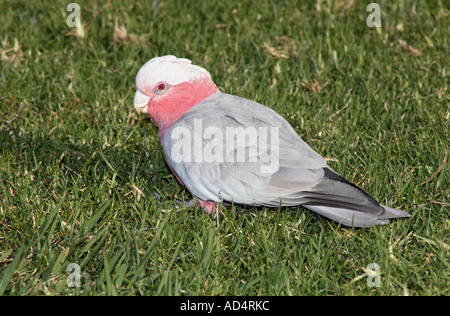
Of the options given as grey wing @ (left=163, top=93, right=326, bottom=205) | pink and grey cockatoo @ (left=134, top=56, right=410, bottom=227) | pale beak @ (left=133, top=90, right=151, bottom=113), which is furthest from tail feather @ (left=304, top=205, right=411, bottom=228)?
pale beak @ (left=133, top=90, right=151, bottom=113)

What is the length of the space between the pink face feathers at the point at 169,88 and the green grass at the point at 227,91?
1.44 ft

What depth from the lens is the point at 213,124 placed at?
118 inches

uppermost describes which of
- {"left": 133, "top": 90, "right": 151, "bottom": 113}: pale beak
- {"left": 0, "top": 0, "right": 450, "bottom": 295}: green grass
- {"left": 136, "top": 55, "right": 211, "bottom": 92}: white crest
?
{"left": 136, "top": 55, "right": 211, "bottom": 92}: white crest

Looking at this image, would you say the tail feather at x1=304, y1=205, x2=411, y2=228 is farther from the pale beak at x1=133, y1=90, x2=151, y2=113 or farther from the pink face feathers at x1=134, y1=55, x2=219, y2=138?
the pale beak at x1=133, y1=90, x2=151, y2=113

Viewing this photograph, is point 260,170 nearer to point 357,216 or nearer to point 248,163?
point 248,163

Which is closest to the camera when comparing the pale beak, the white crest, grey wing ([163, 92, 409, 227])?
grey wing ([163, 92, 409, 227])

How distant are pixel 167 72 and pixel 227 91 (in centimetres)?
107

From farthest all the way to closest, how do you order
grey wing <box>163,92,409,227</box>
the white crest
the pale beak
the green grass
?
the pale beak, the white crest, grey wing <box>163,92,409,227</box>, the green grass

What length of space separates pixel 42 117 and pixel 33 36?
4.54 ft

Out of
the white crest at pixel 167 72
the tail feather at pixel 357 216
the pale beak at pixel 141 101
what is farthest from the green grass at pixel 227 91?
the white crest at pixel 167 72

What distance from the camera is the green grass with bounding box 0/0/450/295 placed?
2670mm

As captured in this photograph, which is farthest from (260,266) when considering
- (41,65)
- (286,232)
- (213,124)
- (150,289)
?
(41,65)

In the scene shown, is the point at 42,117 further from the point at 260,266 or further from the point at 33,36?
the point at 260,266

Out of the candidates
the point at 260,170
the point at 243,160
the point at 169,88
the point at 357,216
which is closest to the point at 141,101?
the point at 169,88
